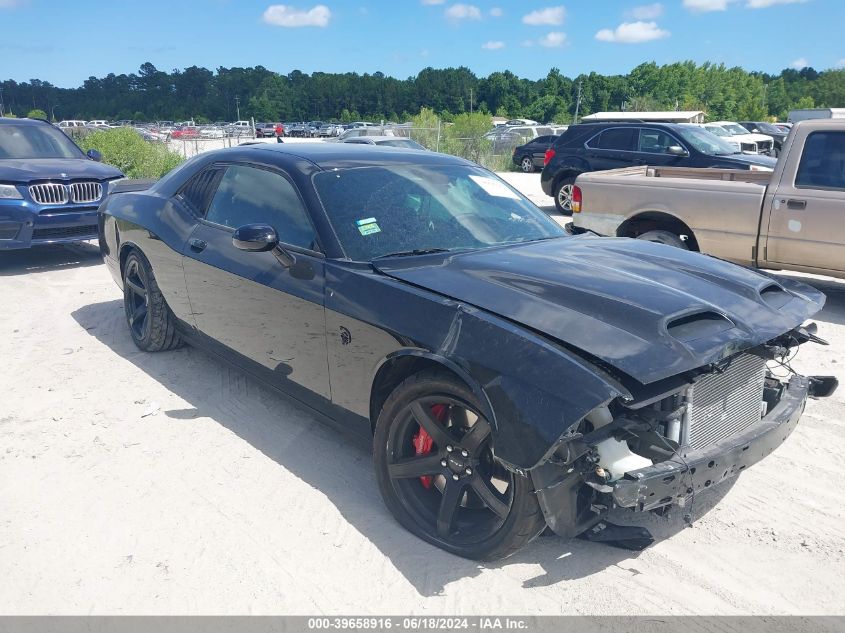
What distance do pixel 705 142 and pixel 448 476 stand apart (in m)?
11.0

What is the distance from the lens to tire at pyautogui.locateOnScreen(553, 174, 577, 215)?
13.0 m

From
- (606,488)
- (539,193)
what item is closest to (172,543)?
(606,488)

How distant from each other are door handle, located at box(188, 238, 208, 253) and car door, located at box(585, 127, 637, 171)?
9575 mm

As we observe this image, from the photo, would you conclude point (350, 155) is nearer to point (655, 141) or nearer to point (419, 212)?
point (419, 212)

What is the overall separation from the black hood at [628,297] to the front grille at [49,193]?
22.8 ft

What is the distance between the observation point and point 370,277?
3.23m

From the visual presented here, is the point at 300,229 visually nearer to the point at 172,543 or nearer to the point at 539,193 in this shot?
the point at 172,543

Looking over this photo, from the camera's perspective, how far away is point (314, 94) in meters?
128

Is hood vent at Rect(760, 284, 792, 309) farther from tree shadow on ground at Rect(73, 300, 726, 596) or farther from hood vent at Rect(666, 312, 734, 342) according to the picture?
tree shadow on ground at Rect(73, 300, 726, 596)

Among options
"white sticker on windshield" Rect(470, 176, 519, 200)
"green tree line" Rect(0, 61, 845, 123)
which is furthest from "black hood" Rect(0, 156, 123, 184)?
"green tree line" Rect(0, 61, 845, 123)

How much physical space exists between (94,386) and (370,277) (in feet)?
9.12

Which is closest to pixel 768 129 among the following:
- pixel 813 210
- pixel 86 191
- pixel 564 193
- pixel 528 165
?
pixel 528 165
